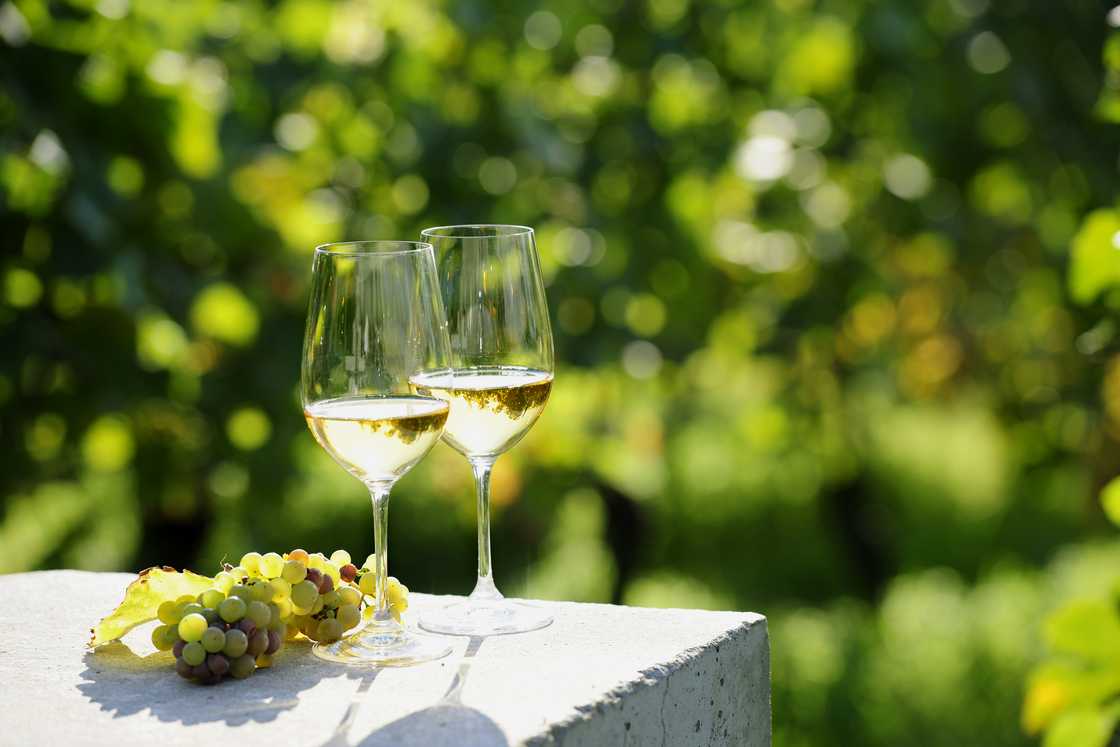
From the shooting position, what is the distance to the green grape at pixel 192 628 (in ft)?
4.46

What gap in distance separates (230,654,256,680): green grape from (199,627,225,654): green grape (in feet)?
0.08

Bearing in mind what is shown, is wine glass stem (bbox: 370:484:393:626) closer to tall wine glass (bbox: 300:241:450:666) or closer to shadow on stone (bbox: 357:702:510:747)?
tall wine glass (bbox: 300:241:450:666)

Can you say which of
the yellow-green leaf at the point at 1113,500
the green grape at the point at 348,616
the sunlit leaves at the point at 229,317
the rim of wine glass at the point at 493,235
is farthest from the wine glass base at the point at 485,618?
the sunlit leaves at the point at 229,317

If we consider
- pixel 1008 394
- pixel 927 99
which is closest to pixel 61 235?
pixel 927 99

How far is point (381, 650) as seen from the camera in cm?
146

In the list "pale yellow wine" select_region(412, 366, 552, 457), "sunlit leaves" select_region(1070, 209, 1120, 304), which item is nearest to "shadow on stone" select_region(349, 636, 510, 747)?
"pale yellow wine" select_region(412, 366, 552, 457)

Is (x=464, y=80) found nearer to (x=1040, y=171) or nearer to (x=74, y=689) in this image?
(x=1040, y=171)

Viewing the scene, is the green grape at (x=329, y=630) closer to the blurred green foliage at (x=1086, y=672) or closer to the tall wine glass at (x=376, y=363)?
the tall wine glass at (x=376, y=363)

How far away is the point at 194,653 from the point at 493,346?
0.46 metres

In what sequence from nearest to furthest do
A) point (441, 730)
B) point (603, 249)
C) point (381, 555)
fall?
1. point (441, 730)
2. point (381, 555)
3. point (603, 249)

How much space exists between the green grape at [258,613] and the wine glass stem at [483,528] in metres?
0.28

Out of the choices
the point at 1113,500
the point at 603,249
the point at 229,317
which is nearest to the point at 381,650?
the point at 1113,500

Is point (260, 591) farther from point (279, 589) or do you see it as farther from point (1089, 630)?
point (1089, 630)

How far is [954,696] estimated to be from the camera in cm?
449
